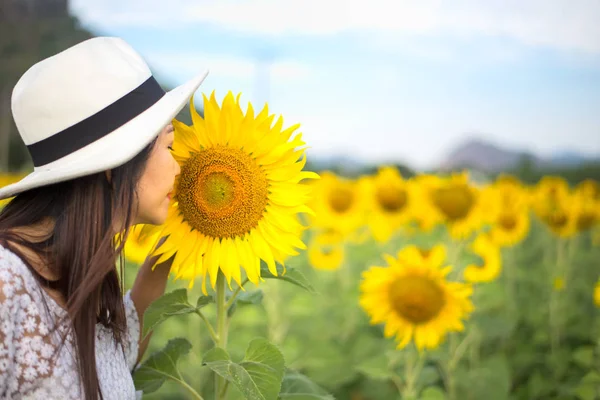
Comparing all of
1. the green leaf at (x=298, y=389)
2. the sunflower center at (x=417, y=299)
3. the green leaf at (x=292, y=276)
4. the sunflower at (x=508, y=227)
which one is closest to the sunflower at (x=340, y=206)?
the sunflower at (x=508, y=227)

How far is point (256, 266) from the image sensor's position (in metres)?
1.70

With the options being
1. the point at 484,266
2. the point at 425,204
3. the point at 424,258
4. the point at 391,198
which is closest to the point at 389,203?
the point at 391,198

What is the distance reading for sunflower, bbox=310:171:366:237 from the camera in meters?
5.05

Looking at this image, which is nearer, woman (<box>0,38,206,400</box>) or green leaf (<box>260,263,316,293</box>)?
woman (<box>0,38,206,400</box>)

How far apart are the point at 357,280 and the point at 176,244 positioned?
13.4 ft

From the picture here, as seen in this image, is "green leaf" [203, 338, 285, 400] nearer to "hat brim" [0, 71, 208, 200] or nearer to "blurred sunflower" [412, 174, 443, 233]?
"hat brim" [0, 71, 208, 200]

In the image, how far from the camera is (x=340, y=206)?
5.14 meters

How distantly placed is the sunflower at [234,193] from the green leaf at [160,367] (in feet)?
0.93

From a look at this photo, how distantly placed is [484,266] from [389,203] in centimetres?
78

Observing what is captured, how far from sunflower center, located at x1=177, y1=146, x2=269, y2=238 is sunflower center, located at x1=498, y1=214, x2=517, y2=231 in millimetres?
3176

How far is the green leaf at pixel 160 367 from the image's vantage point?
189 centimetres

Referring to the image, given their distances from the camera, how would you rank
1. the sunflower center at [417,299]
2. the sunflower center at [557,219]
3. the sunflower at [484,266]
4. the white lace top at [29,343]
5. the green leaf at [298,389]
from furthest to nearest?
the sunflower center at [557,219]
the sunflower at [484,266]
the sunflower center at [417,299]
the green leaf at [298,389]
the white lace top at [29,343]

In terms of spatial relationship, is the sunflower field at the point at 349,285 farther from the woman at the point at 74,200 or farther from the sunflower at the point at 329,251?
the woman at the point at 74,200

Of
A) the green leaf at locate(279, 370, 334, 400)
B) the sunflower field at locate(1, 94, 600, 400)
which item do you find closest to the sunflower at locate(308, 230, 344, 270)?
the sunflower field at locate(1, 94, 600, 400)
